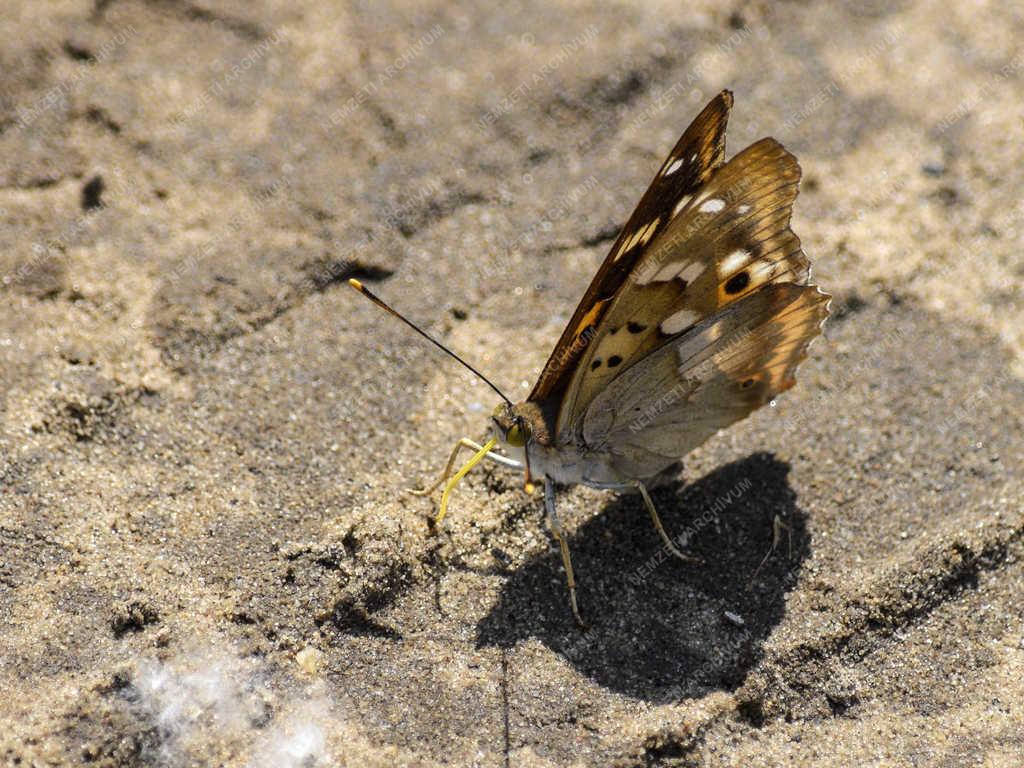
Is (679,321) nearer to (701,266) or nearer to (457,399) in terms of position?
(701,266)

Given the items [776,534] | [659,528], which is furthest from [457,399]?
[776,534]

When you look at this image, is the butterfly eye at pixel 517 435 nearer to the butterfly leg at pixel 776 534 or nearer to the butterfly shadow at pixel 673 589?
the butterfly shadow at pixel 673 589

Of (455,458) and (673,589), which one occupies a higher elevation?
(673,589)

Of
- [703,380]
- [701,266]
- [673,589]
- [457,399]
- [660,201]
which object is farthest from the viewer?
[457,399]

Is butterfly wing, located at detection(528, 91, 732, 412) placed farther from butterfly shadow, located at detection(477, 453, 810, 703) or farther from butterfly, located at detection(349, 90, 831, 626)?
butterfly shadow, located at detection(477, 453, 810, 703)

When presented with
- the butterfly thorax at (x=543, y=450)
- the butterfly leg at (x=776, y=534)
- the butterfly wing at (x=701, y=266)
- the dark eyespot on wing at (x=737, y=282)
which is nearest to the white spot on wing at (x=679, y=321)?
the butterfly wing at (x=701, y=266)

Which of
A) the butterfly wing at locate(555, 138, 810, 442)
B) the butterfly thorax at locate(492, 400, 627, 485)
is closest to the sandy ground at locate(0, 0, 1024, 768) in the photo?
the butterfly thorax at locate(492, 400, 627, 485)

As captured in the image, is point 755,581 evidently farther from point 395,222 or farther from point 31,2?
point 31,2

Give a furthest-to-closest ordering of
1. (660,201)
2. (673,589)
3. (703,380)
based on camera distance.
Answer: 1. (703,380)
2. (673,589)
3. (660,201)
